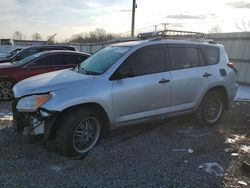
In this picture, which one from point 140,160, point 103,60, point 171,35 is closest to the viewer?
point 140,160

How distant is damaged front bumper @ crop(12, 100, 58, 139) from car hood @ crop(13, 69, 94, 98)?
0.35 metres

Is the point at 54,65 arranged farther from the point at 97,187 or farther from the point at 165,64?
the point at 97,187

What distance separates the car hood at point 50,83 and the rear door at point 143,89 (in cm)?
61

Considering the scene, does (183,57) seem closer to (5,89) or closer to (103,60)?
(103,60)

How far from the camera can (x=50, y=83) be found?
5.41 meters

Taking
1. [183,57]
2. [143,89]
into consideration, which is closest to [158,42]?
[183,57]

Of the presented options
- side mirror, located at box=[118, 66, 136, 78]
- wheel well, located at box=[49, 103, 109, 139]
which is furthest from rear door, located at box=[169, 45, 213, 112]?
wheel well, located at box=[49, 103, 109, 139]

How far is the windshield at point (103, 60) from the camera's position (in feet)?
19.4

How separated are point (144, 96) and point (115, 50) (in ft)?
3.59

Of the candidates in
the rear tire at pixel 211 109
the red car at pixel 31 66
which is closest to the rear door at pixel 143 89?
the rear tire at pixel 211 109

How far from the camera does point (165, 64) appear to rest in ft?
21.0

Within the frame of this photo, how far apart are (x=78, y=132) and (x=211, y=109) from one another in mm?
3332

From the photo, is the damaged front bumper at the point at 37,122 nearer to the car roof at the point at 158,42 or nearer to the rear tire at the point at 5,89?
the car roof at the point at 158,42

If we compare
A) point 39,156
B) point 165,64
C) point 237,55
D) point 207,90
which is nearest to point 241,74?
point 237,55
